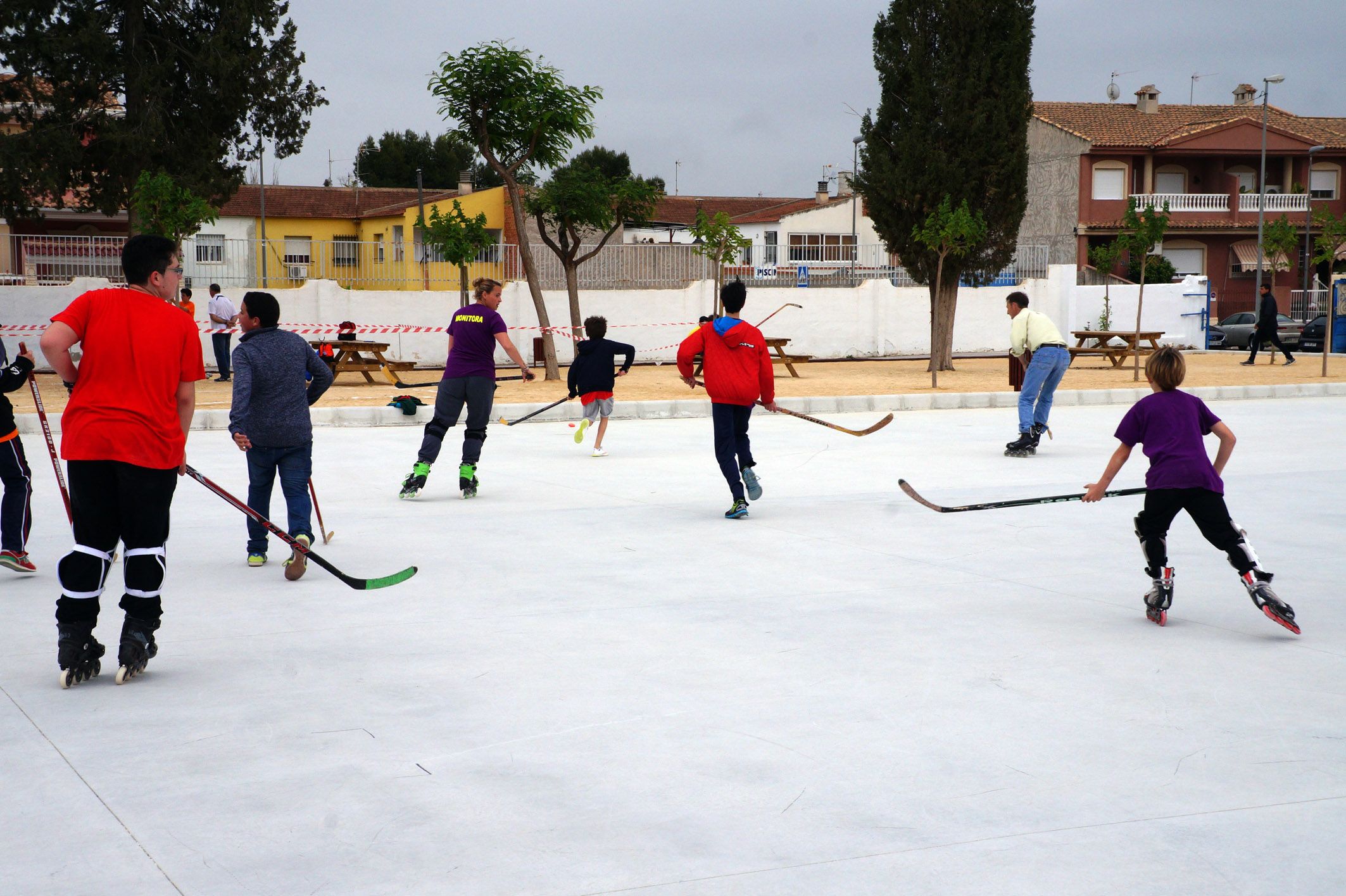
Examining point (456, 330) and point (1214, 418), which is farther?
point (456, 330)

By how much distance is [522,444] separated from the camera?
45.6ft

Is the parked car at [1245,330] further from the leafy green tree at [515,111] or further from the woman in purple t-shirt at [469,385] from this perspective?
the woman in purple t-shirt at [469,385]

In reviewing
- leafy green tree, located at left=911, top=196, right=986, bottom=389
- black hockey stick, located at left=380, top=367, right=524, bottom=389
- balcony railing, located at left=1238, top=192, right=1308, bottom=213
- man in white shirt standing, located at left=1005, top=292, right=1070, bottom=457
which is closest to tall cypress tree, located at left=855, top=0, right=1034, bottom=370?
leafy green tree, located at left=911, top=196, right=986, bottom=389

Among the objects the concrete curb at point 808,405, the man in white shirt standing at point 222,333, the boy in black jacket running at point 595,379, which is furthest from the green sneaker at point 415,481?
the man in white shirt standing at point 222,333

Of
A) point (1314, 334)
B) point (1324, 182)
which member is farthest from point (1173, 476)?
point (1324, 182)

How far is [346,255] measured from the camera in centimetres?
2725

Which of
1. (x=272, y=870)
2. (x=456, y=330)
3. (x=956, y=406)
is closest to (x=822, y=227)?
(x=956, y=406)

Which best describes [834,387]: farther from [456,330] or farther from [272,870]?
[272,870]

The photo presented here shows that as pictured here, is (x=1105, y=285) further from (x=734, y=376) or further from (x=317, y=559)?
(x=317, y=559)

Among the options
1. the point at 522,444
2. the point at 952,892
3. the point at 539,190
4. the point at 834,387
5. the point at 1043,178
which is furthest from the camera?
the point at 1043,178

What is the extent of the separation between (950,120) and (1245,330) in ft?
60.3

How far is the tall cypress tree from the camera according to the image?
2572cm

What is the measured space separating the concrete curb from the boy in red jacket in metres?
7.56

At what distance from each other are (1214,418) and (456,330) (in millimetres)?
6087
